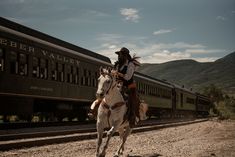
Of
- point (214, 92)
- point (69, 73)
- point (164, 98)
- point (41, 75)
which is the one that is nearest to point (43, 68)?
point (41, 75)

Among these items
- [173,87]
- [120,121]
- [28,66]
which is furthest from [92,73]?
A: [173,87]

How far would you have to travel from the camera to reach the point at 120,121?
8.73 m

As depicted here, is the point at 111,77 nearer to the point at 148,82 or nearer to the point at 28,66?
the point at 28,66

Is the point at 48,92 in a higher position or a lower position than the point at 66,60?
lower

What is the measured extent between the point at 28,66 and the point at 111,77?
8.71 metres

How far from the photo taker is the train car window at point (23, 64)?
51.4 ft

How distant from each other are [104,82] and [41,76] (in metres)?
9.85

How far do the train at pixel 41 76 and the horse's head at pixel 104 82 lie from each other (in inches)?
288

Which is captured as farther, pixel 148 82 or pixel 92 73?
pixel 148 82

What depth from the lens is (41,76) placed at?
56.7ft

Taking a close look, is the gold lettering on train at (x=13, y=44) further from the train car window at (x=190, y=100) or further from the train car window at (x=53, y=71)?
the train car window at (x=190, y=100)

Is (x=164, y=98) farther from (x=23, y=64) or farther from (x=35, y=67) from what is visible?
(x=23, y=64)

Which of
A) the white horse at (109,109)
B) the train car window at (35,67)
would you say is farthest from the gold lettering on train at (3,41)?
the white horse at (109,109)

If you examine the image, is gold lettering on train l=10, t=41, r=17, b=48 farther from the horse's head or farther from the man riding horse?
the horse's head
